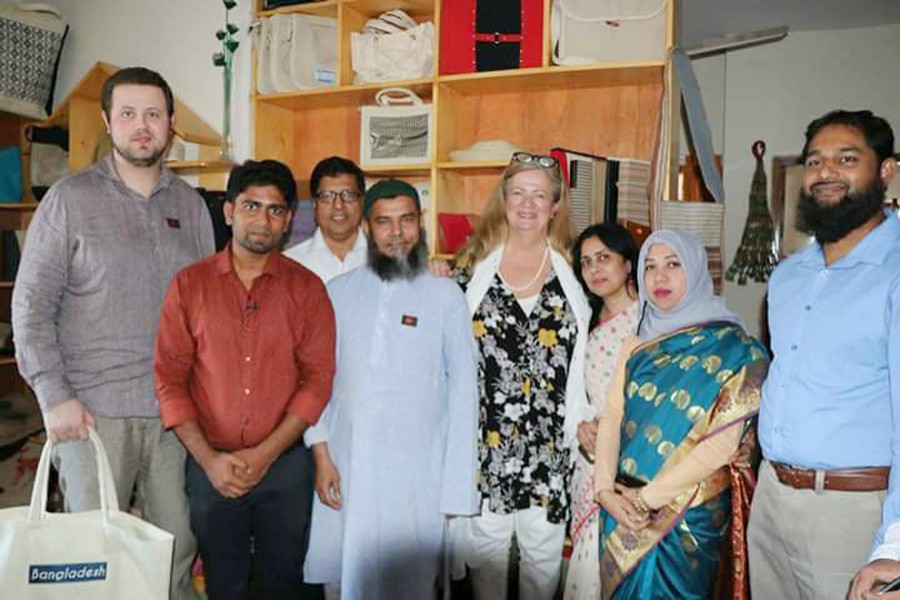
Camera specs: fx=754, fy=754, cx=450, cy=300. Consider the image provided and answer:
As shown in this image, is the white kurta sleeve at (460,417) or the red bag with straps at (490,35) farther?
the red bag with straps at (490,35)

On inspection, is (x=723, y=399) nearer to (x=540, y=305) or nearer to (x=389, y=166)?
(x=540, y=305)

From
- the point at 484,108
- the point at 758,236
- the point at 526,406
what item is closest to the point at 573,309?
the point at 526,406

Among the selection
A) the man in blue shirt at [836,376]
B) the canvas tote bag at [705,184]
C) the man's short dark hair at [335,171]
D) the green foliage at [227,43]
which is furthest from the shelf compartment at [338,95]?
the man in blue shirt at [836,376]

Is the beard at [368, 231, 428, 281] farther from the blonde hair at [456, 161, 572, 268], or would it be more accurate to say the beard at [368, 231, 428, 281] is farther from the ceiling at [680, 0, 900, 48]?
the ceiling at [680, 0, 900, 48]

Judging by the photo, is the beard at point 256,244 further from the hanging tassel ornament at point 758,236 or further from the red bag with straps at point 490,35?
the hanging tassel ornament at point 758,236

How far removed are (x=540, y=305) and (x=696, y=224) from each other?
96cm

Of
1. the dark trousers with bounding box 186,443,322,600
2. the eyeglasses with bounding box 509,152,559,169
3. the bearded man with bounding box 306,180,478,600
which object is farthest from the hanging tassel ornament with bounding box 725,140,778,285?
the dark trousers with bounding box 186,443,322,600

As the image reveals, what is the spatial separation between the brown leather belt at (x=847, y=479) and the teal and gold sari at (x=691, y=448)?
0.77ft

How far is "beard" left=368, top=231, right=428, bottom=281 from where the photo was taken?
2352 mm

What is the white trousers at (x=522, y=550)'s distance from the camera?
2.40 meters

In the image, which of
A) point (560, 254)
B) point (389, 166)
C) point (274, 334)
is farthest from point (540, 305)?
point (389, 166)

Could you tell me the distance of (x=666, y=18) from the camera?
3.21m

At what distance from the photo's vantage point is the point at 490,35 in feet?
11.5

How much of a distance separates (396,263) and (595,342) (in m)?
0.72
